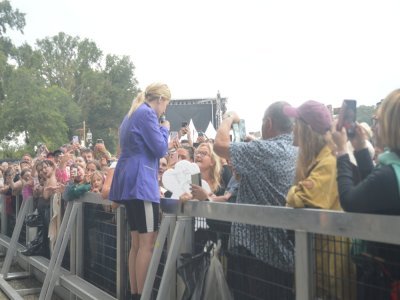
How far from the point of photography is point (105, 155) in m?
8.15

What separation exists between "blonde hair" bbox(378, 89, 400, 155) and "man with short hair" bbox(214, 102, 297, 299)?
818mm

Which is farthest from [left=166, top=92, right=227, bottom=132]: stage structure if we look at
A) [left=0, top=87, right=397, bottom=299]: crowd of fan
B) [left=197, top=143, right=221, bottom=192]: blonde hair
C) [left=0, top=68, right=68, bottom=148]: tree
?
[left=0, top=87, right=397, bottom=299]: crowd of fan

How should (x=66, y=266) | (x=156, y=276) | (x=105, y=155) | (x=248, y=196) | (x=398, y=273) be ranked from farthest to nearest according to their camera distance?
(x=105, y=155) → (x=66, y=266) → (x=156, y=276) → (x=248, y=196) → (x=398, y=273)

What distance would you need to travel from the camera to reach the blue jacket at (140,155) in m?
4.18

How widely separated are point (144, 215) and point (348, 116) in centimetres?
210

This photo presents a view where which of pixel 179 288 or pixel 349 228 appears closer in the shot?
pixel 349 228

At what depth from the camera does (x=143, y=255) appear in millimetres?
4125

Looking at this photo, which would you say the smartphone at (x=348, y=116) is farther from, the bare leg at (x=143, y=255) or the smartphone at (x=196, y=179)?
the bare leg at (x=143, y=255)

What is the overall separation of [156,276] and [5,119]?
128ft

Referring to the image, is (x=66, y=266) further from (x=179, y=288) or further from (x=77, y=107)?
(x=77, y=107)

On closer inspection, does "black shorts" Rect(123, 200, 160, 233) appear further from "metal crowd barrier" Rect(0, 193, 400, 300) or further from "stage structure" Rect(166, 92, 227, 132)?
"stage structure" Rect(166, 92, 227, 132)

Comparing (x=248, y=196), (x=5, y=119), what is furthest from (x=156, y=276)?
(x=5, y=119)

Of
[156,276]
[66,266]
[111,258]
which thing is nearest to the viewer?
[156,276]

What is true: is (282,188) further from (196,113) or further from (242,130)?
(196,113)
